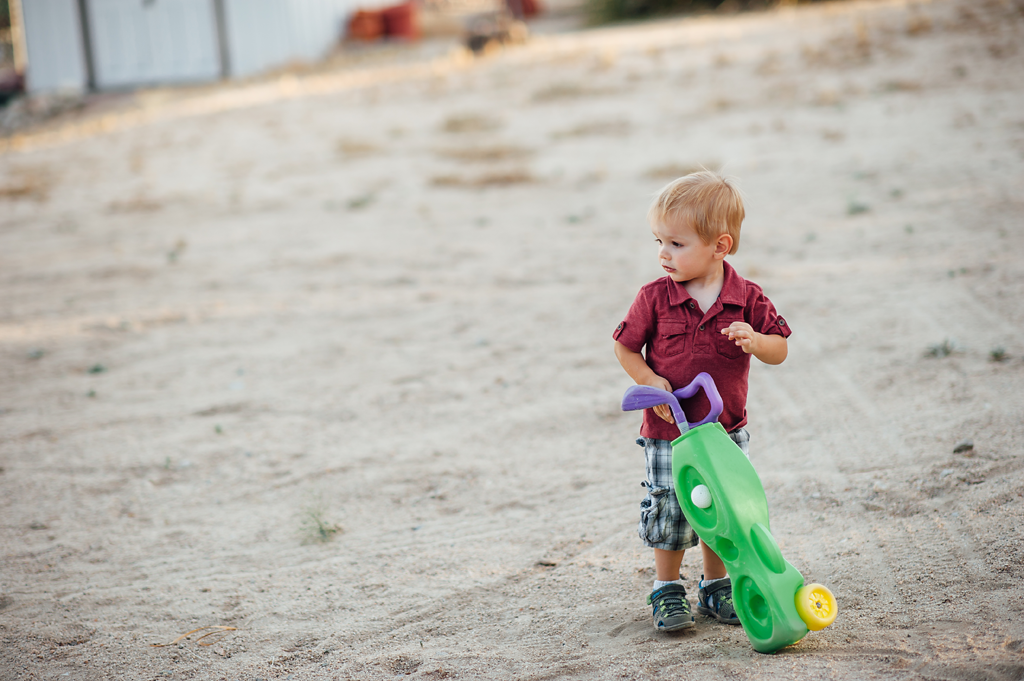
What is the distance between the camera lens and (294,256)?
682 cm

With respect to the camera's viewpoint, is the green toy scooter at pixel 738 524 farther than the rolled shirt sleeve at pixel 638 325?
No

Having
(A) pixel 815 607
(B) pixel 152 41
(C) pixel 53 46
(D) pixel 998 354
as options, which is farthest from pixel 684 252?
(C) pixel 53 46

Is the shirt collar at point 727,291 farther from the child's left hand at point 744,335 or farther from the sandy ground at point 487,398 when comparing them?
the sandy ground at point 487,398

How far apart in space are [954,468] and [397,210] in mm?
→ 5705

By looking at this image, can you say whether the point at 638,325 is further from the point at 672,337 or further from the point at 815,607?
the point at 815,607

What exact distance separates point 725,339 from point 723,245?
0.85 feet

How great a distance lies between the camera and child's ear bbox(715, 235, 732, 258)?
2.26 m

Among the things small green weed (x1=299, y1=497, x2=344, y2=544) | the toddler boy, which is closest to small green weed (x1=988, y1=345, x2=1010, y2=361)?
the toddler boy

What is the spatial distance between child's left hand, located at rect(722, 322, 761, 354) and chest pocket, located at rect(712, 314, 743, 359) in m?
0.07

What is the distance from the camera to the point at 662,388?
2342 mm

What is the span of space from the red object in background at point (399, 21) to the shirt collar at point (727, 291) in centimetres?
1892

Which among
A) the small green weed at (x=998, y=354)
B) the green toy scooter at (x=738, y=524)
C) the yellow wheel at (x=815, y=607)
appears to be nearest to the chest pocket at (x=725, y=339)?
the green toy scooter at (x=738, y=524)

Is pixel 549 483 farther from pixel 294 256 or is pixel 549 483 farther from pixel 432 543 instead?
pixel 294 256

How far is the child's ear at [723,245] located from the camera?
7.42 feet
